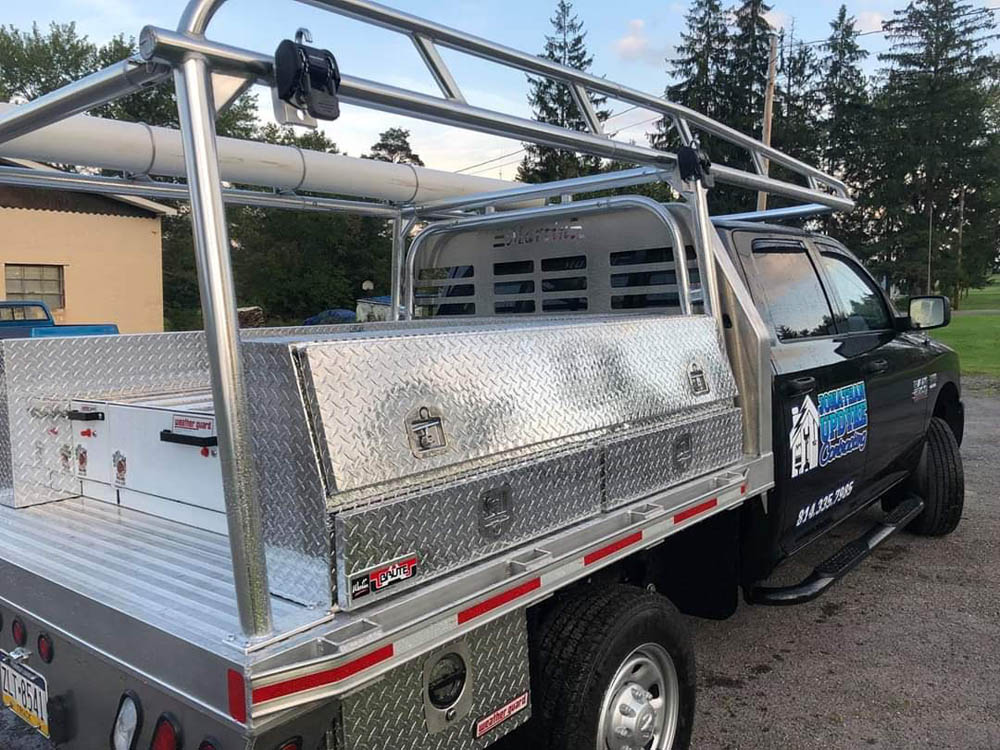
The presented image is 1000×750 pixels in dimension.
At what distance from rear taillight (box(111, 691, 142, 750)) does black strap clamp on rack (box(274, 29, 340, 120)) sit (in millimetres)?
1321

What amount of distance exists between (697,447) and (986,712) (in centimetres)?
167

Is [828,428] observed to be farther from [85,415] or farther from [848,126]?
[848,126]

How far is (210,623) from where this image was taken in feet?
5.64

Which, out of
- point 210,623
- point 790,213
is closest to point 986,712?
point 790,213

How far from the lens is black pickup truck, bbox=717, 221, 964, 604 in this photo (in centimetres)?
347

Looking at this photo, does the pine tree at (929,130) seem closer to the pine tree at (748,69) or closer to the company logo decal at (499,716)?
the pine tree at (748,69)

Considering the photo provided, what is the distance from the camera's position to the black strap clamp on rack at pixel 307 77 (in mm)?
1618

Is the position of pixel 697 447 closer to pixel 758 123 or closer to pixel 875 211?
pixel 758 123

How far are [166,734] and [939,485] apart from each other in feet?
16.7

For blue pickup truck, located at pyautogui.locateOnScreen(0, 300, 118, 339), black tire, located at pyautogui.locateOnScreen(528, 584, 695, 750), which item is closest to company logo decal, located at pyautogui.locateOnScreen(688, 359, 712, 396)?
black tire, located at pyautogui.locateOnScreen(528, 584, 695, 750)

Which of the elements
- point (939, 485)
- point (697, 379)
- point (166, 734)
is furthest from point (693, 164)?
point (939, 485)

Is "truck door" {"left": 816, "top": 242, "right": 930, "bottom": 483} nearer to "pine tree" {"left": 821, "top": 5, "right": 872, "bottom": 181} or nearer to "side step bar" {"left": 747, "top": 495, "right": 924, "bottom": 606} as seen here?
"side step bar" {"left": 747, "top": 495, "right": 924, "bottom": 606}

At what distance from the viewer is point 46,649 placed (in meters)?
2.05

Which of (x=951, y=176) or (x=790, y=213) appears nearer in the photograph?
(x=790, y=213)
